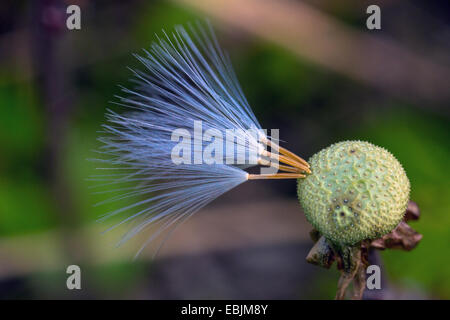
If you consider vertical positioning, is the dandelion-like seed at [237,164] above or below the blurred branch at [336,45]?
below

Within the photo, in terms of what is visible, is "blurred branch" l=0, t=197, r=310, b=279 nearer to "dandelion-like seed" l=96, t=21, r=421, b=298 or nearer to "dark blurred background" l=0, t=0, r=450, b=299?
"dark blurred background" l=0, t=0, r=450, b=299

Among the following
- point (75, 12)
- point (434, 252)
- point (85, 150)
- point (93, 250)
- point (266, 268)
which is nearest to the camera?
point (75, 12)

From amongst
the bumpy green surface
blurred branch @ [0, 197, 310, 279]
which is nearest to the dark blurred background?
blurred branch @ [0, 197, 310, 279]

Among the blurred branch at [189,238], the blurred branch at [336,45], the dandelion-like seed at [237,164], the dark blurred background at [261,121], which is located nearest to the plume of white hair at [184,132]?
the dandelion-like seed at [237,164]

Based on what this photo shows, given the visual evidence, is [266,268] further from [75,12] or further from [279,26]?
[75,12]

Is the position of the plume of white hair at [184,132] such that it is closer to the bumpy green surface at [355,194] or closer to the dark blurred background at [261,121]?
the bumpy green surface at [355,194]

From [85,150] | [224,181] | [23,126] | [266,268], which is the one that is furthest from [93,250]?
[224,181]
